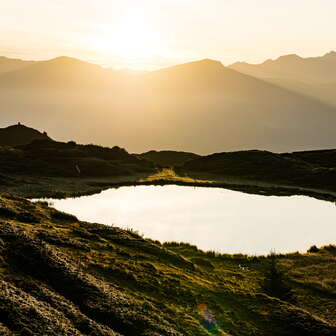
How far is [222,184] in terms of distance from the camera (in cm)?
10300

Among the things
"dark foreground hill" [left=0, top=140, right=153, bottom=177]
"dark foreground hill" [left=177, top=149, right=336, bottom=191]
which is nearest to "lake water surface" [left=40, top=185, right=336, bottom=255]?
"dark foreground hill" [left=177, top=149, right=336, bottom=191]

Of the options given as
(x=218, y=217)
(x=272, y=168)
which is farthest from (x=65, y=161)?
(x=218, y=217)

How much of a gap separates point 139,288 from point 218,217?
3625 centimetres

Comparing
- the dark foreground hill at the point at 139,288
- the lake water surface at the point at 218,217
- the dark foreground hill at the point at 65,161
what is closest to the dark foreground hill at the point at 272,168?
the dark foreground hill at the point at 65,161

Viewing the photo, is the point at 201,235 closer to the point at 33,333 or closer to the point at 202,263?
the point at 202,263

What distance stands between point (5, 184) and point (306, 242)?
64363 millimetres

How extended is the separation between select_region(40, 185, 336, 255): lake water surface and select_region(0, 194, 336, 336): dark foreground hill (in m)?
6.94

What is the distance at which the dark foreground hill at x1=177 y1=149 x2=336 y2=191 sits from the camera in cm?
11476

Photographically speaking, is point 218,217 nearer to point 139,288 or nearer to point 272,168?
point 139,288

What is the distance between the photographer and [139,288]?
29359mm

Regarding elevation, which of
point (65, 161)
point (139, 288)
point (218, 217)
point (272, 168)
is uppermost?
point (65, 161)

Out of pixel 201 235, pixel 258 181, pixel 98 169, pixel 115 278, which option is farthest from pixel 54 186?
pixel 115 278

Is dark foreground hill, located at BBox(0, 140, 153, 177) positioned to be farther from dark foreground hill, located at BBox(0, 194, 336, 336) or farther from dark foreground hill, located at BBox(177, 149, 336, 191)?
dark foreground hill, located at BBox(0, 194, 336, 336)

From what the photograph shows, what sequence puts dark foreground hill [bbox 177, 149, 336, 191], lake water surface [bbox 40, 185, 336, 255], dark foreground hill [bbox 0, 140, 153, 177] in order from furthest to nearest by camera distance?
dark foreground hill [bbox 0, 140, 153, 177] → dark foreground hill [bbox 177, 149, 336, 191] → lake water surface [bbox 40, 185, 336, 255]
